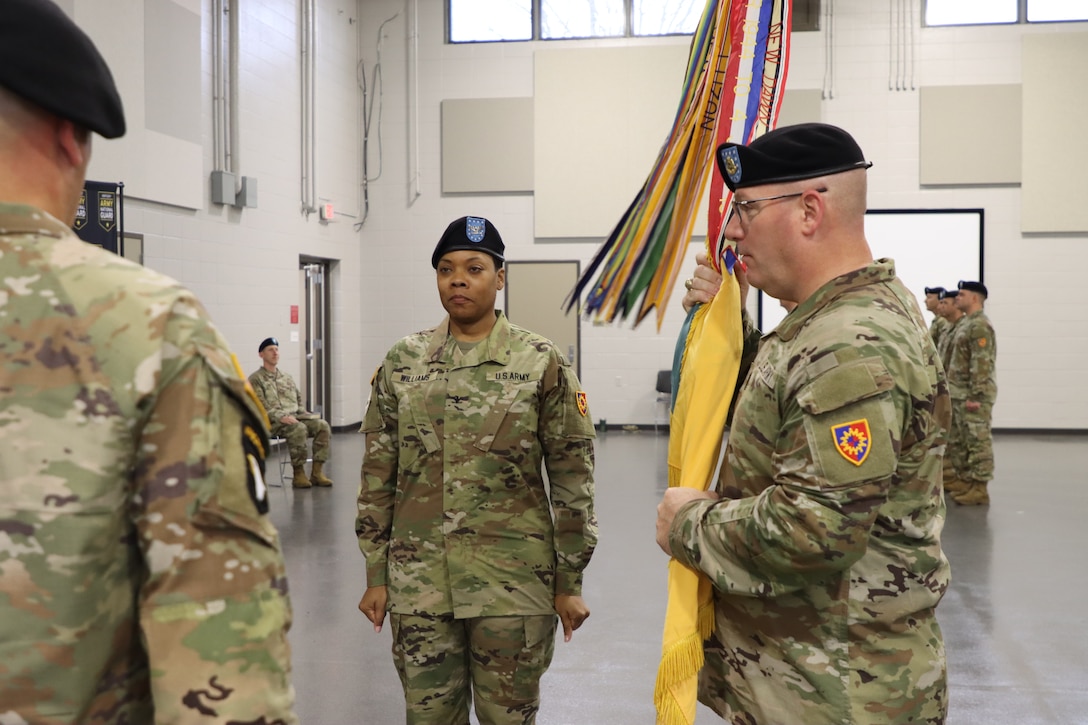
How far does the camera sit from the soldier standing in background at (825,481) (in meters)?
1.47

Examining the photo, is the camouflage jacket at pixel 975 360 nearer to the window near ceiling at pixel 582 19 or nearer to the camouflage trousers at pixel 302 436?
the camouflage trousers at pixel 302 436

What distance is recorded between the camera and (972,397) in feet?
25.6

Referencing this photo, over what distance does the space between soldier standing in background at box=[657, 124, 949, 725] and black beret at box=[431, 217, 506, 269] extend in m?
1.02

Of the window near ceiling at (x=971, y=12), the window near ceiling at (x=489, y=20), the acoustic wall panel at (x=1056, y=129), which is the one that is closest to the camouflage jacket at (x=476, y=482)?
the window near ceiling at (x=489, y=20)

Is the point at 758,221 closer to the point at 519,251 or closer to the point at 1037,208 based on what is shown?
the point at 519,251

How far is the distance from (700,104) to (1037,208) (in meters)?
11.6

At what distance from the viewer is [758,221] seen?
1665 millimetres

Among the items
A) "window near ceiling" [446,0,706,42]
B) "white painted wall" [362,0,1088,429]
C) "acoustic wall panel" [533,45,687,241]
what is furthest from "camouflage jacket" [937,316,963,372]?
"window near ceiling" [446,0,706,42]

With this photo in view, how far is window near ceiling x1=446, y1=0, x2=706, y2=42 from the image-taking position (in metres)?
12.4

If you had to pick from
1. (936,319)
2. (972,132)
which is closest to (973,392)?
(936,319)

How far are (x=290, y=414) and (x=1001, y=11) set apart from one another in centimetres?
1021

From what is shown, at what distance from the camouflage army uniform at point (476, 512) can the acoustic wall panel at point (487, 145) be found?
404 inches

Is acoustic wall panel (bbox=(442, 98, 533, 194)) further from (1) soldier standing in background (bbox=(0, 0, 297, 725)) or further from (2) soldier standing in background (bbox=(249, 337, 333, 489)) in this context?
(1) soldier standing in background (bbox=(0, 0, 297, 725))

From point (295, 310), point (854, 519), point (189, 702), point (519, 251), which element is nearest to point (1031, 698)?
point (854, 519)
